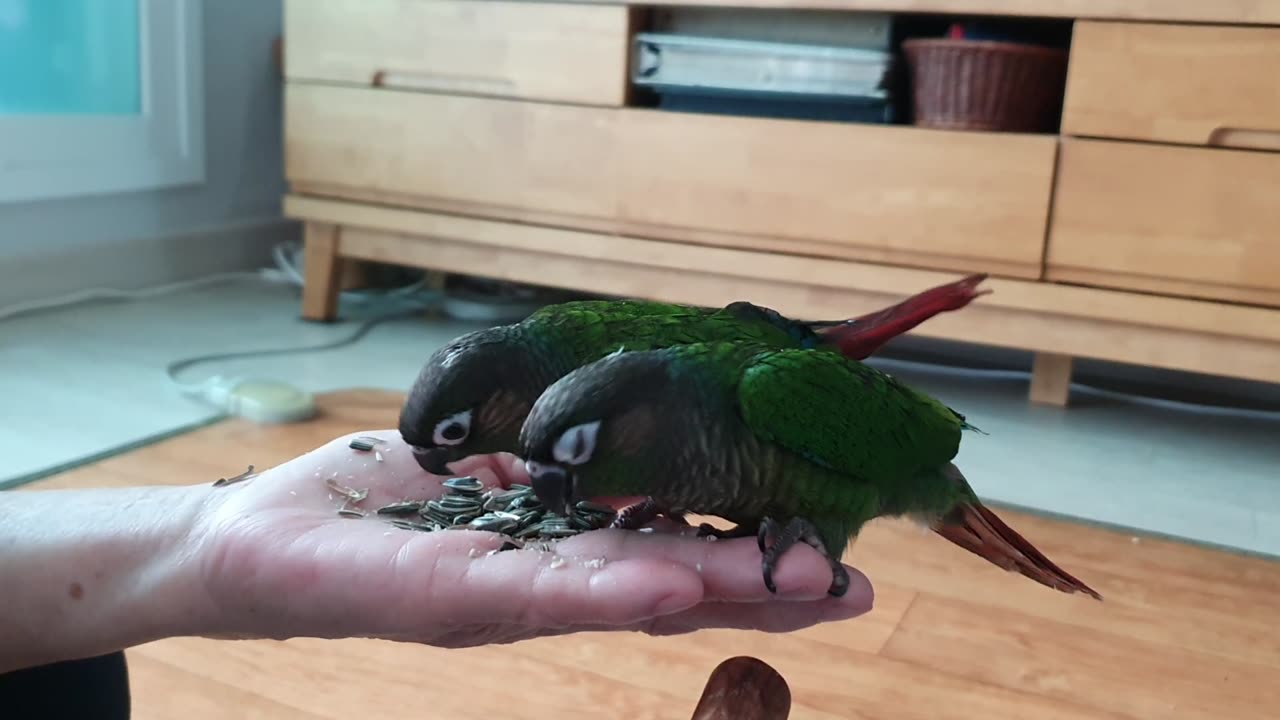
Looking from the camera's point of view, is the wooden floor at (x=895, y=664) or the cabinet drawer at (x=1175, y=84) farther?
the cabinet drawer at (x=1175, y=84)

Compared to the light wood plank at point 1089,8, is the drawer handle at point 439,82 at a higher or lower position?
lower

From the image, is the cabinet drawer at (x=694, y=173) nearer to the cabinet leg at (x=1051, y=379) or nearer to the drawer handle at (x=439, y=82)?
the drawer handle at (x=439, y=82)

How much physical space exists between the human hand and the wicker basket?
3.52 ft

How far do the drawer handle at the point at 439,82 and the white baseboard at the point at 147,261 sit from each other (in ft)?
2.13

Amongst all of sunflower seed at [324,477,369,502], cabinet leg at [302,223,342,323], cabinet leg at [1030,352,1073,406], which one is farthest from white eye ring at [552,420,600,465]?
cabinet leg at [302,223,342,323]

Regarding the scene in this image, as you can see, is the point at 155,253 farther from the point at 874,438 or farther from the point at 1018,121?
the point at 874,438

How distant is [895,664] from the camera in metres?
1.02

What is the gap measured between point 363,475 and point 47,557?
21 cm

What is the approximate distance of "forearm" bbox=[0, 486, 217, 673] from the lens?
27.8 inches

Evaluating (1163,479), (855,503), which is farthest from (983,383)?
(855,503)

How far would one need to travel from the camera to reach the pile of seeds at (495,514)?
2.57 feet

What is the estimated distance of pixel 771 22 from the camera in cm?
173

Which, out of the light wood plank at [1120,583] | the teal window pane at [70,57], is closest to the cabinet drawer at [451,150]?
the teal window pane at [70,57]

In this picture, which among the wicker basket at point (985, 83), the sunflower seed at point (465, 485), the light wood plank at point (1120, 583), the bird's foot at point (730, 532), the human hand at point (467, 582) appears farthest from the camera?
the wicker basket at point (985, 83)
